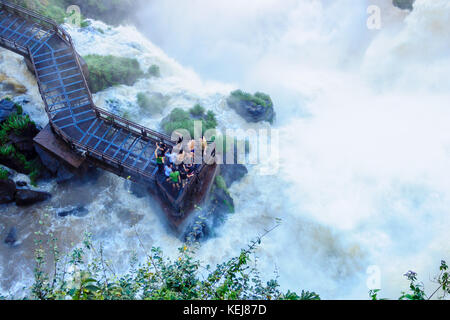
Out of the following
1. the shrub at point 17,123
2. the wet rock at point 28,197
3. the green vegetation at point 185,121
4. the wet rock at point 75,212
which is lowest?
the wet rock at point 75,212

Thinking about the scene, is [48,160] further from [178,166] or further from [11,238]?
[178,166]

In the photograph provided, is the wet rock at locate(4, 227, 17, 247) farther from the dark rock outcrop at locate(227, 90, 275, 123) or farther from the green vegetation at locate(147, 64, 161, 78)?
the dark rock outcrop at locate(227, 90, 275, 123)

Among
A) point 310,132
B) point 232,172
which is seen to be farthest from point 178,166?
point 310,132

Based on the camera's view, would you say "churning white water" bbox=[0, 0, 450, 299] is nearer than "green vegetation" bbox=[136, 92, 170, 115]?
Yes

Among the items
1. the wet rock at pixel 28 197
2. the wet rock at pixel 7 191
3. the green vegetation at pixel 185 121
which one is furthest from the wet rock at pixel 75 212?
the green vegetation at pixel 185 121

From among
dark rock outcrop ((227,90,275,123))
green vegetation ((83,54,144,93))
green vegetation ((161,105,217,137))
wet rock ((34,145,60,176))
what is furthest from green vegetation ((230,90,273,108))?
wet rock ((34,145,60,176))

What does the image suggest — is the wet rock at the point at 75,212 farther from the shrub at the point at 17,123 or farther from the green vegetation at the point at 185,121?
the green vegetation at the point at 185,121
